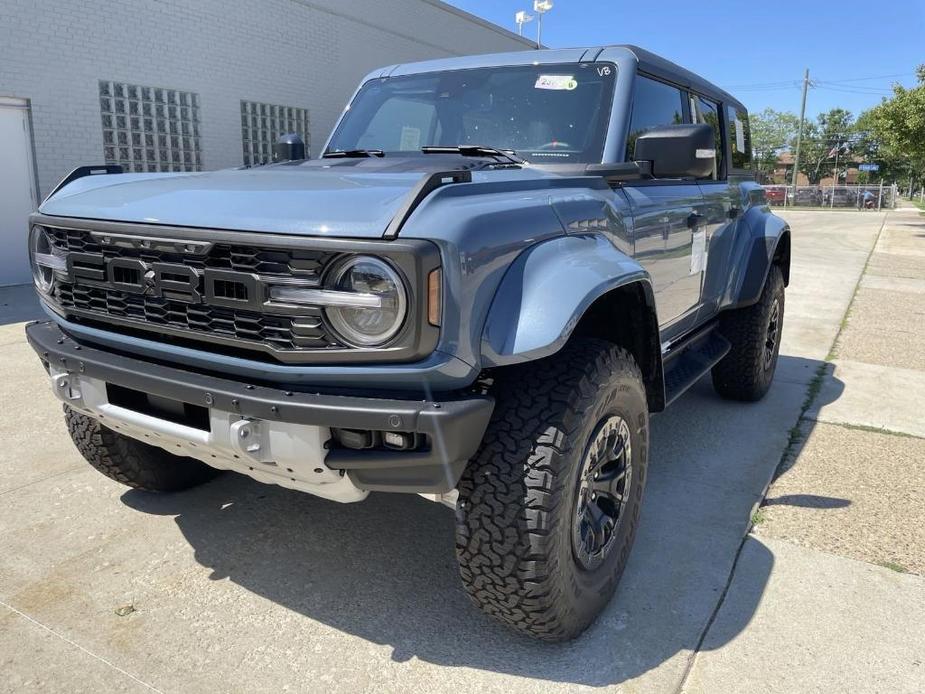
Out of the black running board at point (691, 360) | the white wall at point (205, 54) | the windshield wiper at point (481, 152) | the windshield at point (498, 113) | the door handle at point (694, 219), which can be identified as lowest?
the black running board at point (691, 360)

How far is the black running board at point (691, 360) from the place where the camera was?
131 inches

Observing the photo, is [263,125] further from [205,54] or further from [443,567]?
[443,567]

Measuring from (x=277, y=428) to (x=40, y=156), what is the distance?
356 inches

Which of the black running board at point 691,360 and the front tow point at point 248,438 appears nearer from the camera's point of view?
the front tow point at point 248,438

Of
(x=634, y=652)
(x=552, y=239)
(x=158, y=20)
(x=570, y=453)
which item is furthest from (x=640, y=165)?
(x=158, y=20)

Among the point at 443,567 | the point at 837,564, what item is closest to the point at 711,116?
the point at 837,564

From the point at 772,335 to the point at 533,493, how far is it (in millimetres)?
3564

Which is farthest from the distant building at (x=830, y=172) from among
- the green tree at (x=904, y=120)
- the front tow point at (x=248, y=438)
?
the front tow point at (x=248, y=438)

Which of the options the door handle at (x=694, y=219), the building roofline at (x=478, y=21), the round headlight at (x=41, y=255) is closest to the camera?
the round headlight at (x=41, y=255)

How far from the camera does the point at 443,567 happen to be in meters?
2.74

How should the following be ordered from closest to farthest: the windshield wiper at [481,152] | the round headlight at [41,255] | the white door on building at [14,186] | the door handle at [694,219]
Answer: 1. the round headlight at [41,255]
2. the windshield wiper at [481,152]
3. the door handle at [694,219]
4. the white door on building at [14,186]

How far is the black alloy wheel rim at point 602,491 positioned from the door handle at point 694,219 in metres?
1.37

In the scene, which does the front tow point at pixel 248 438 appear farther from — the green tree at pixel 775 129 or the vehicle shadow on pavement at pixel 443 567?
the green tree at pixel 775 129

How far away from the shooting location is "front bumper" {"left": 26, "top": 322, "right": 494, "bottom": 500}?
1795 millimetres
